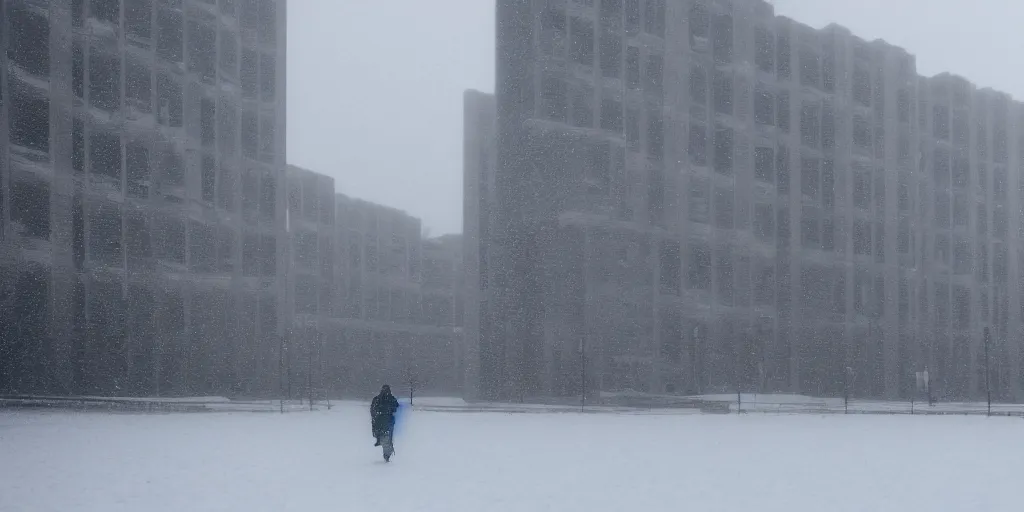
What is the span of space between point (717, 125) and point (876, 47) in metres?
16.5

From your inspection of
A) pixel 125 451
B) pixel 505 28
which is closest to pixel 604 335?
pixel 505 28

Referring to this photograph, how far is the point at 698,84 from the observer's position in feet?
191

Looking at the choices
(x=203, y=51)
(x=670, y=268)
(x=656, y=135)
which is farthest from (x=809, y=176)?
(x=203, y=51)

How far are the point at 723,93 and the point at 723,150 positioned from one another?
3.06 metres

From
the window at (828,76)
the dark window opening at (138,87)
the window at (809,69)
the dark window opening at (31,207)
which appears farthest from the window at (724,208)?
the dark window opening at (31,207)

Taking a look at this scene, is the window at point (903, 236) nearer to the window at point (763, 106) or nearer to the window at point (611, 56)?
the window at point (763, 106)

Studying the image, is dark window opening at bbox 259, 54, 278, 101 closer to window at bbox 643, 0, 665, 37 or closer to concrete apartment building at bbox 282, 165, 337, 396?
concrete apartment building at bbox 282, 165, 337, 396

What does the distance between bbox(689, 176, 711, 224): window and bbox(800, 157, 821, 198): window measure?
875 cm

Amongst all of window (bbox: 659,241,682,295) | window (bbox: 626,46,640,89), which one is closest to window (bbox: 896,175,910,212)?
window (bbox: 659,241,682,295)

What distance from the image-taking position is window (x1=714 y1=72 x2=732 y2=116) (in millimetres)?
59062

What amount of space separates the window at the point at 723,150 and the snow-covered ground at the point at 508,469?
30.6 metres

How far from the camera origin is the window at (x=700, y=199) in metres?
58.2

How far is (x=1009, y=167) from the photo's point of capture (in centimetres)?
8100

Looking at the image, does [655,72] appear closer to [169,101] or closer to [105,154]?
[169,101]
